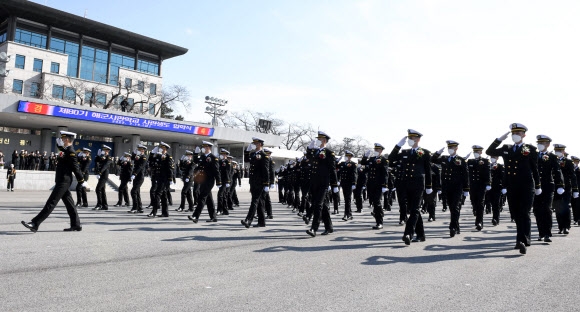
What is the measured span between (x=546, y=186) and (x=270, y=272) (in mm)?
7118

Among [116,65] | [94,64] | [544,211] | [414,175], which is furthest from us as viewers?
[116,65]

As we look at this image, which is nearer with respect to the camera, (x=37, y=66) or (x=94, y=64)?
(x=37, y=66)

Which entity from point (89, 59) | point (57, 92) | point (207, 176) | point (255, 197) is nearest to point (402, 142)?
point (255, 197)

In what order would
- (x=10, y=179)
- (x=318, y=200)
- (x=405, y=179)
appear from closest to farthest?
(x=405, y=179), (x=318, y=200), (x=10, y=179)

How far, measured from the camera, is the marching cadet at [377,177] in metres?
11.1

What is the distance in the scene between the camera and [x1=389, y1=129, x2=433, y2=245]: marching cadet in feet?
26.9

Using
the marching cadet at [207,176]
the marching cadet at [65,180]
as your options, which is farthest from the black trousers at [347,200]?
the marching cadet at [65,180]

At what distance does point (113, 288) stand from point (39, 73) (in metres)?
58.8

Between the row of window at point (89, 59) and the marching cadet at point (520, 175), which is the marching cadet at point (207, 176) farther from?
the row of window at point (89, 59)

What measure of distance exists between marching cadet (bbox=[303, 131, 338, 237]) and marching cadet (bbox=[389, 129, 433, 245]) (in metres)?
1.29

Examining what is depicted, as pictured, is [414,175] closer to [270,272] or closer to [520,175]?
[520,175]

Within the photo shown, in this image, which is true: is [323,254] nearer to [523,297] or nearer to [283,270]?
[283,270]

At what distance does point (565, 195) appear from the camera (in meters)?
11.0

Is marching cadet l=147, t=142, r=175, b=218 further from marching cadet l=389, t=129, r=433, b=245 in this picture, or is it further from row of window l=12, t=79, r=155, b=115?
row of window l=12, t=79, r=155, b=115
